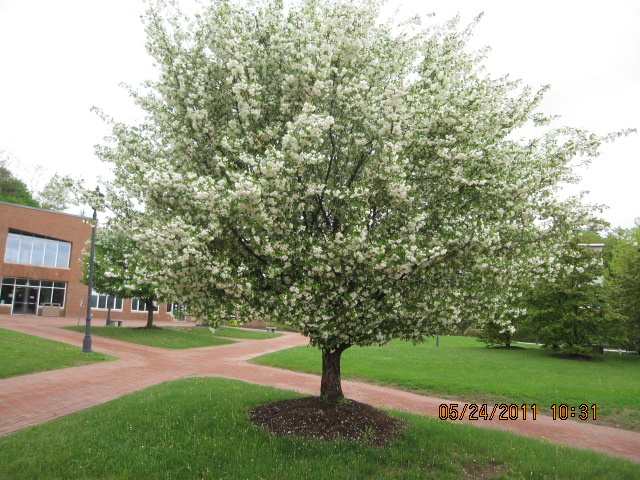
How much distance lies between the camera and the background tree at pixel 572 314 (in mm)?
24359

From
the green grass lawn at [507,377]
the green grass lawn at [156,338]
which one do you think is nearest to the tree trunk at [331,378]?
the green grass lawn at [507,377]

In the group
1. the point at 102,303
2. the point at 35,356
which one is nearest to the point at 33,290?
the point at 102,303

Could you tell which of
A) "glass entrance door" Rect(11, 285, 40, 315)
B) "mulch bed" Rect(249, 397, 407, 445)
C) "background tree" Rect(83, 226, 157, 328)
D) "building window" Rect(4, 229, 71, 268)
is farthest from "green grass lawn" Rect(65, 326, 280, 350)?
"mulch bed" Rect(249, 397, 407, 445)

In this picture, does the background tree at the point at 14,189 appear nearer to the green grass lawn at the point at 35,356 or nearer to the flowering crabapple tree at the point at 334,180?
the green grass lawn at the point at 35,356

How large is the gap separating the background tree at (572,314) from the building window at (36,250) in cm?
3650

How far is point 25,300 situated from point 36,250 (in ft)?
13.5

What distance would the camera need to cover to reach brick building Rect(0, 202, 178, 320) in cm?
3556

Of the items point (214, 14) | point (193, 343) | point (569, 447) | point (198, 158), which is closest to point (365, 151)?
point (198, 158)

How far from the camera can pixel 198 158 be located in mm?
7574

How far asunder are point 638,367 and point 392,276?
21948 mm

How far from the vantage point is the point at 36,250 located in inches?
1468

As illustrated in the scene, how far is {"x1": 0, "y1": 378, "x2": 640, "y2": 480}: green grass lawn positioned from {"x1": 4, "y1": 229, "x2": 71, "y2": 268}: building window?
3355 cm

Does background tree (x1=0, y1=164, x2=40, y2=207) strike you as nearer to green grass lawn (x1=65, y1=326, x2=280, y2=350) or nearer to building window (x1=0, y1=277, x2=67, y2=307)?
building window (x1=0, y1=277, x2=67, y2=307)

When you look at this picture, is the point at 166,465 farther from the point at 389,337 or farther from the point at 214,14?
the point at 214,14
